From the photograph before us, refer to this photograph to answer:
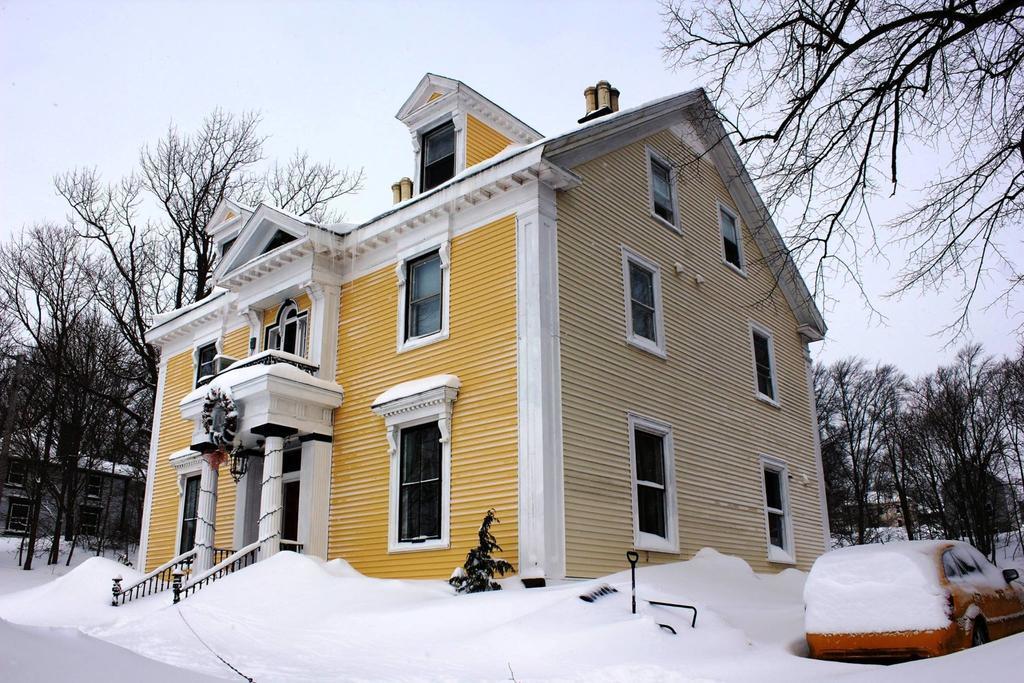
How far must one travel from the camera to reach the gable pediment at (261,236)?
17391 millimetres

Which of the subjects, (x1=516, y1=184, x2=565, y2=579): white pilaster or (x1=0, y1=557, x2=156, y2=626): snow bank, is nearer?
(x1=516, y1=184, x2=565, y2=579): white pilaster

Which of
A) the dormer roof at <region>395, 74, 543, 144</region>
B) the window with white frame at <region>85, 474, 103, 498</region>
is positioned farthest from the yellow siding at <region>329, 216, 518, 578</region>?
the window with white frame at <region>85, 474, 103, 498</region>

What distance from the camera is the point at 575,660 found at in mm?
8492

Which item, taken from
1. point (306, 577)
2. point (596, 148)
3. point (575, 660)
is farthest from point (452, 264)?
point (575, 660)

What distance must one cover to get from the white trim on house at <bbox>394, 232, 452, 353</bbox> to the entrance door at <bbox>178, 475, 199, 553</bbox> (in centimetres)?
763

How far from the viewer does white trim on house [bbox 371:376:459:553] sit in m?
13.7

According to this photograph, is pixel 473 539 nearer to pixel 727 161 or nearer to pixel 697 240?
pixel 697 240

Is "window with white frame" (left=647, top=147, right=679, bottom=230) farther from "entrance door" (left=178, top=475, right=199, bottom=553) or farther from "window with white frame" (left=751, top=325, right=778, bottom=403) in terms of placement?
"entrance door" (left=178, top=475, right=199, bottom=553)

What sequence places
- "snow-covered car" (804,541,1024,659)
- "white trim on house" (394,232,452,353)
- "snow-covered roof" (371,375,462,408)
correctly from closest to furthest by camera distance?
"snow-covered car" (804,541,1024,659)
"snow-covered roof" (371,375,462,408)
"white trim on house" (394,232,452,353)

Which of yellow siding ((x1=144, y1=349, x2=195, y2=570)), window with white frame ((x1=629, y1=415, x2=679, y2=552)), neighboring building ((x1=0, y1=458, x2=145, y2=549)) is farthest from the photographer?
neighboring building ((x1=0, y1=458, x2=145, y2=549))

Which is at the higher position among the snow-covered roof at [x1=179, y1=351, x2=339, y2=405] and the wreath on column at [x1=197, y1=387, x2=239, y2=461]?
the snow-covered roof at [x1=179, y1=351, x2=339, y2=405]

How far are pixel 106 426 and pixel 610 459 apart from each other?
2720 centimetres

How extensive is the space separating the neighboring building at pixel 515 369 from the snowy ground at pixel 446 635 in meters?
1.33

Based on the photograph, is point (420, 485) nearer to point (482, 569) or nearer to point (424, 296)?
point (482, 569)
